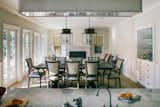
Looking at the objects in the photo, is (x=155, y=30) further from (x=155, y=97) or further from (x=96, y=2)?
(x=155, y=97)

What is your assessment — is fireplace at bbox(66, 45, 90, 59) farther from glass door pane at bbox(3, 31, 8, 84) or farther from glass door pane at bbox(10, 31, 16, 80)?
glass door pane at bbox(3, 31, 8, 84)

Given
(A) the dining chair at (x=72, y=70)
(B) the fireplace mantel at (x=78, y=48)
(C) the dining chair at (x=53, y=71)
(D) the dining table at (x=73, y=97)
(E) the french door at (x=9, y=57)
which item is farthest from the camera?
(B) the fireplace mantel at (x=78, y=48)

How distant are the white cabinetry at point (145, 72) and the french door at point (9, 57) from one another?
456cm

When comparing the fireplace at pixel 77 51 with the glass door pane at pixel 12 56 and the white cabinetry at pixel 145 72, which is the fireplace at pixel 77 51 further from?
the white cabinetry at pixel 145 72

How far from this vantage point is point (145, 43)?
658 centimetres

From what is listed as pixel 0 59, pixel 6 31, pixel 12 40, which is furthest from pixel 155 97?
pixel 12 40

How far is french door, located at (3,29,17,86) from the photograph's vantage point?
21.1 feet

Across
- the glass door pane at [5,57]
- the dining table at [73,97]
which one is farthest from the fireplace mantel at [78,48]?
the dining table at [73,97]

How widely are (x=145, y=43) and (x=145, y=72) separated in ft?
3.15

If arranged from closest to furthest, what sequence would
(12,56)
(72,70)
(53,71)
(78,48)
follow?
(72,70) < (53,71) < (12,56) < (78,48)

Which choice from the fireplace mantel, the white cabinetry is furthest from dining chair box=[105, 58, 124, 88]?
the fireplace mantel

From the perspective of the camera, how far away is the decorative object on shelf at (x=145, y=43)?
6125mm

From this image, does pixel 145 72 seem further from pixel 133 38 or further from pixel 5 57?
pixel 5 57

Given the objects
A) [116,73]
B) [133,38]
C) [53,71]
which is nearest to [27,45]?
[53,71]
